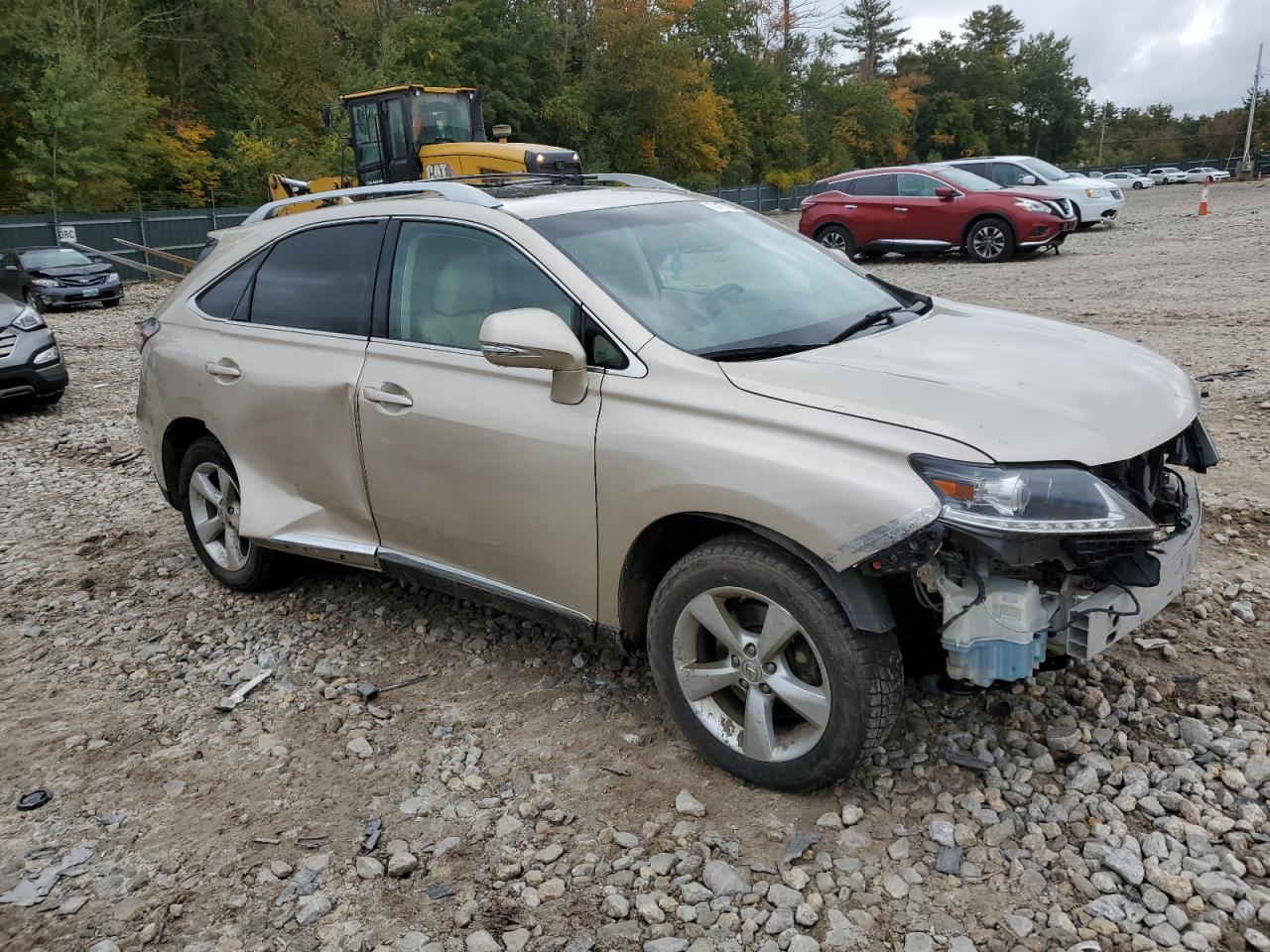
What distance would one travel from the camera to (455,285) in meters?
3.78

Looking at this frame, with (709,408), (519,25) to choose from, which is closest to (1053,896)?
(709,408)

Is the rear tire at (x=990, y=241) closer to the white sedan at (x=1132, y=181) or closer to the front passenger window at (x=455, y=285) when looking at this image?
the front passenger window at (x=455, y=285)

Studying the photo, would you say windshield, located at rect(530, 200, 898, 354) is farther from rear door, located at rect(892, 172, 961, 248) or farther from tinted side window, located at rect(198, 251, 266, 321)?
rear door, located at rect(892, 172, 961, 248)

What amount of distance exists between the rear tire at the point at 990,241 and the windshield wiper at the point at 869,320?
47.6 ft

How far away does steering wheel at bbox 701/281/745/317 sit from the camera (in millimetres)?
3509

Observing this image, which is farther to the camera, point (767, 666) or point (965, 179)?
point (965, 179)

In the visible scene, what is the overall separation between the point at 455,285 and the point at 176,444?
209cm

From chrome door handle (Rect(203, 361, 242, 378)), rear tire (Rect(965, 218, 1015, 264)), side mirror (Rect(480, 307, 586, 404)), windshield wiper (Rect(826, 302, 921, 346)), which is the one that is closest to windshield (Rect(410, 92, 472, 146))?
rear tire (Rect(965, 218, 1015, 264))

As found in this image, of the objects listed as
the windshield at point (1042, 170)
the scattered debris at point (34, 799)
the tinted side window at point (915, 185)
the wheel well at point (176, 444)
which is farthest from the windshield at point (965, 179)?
the scattered debris at point (34, 799)

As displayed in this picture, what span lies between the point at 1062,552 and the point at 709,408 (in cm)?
103

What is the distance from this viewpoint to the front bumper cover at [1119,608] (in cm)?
271

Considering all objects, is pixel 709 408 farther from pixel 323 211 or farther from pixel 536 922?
pixel 323 211

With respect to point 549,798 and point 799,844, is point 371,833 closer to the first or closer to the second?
point 549,798

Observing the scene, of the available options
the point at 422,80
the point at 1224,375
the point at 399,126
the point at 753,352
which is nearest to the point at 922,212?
the point at 399,126
